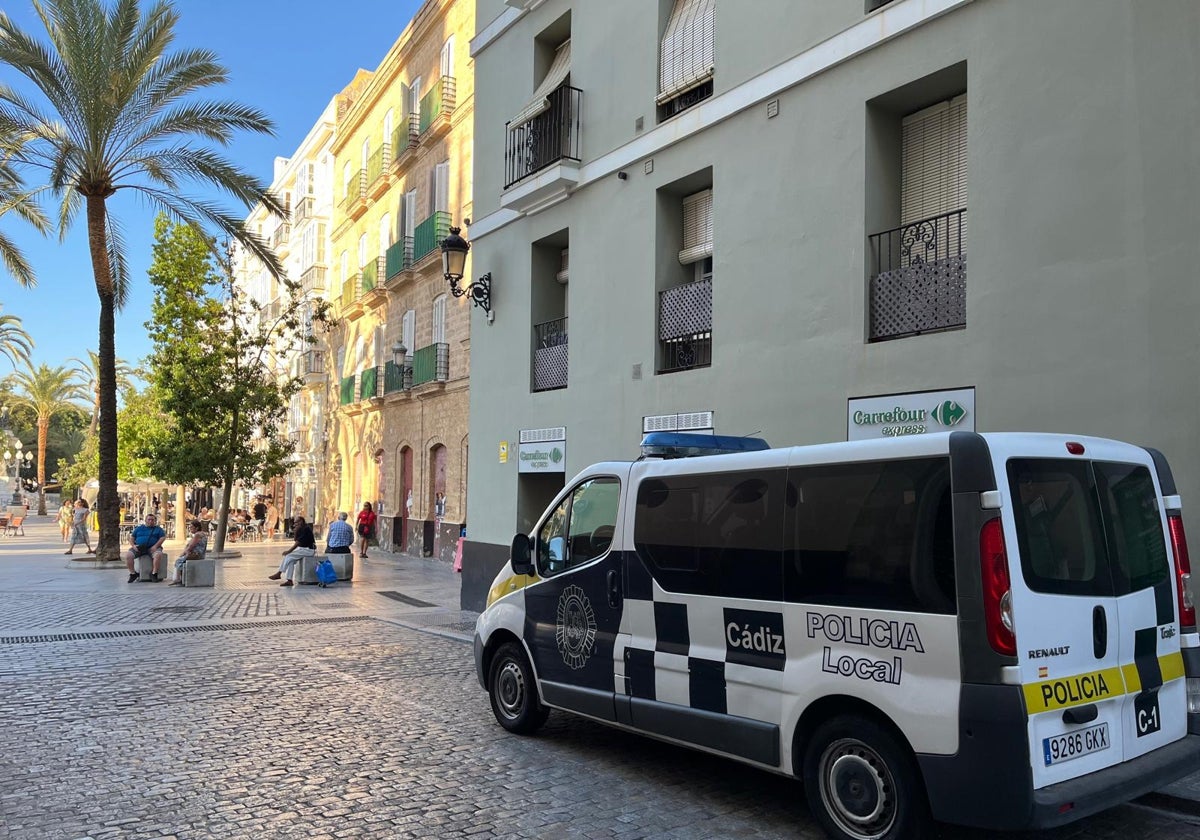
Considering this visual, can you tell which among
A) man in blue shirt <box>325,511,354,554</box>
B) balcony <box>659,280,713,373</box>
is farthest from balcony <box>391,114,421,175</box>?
balcony <box>659,280,713,373</box>

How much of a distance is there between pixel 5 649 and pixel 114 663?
6.38 feet

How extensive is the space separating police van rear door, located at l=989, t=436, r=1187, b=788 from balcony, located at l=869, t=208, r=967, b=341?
3.57 m

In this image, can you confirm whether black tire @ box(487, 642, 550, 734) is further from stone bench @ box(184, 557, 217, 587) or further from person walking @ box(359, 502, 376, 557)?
person walking @ box(359, 502, 376, 557)

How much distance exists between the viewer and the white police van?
13.8ft

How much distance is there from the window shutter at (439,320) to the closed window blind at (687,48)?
14.3m

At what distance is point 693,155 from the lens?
11.2m

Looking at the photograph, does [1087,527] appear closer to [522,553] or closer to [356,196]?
[522,553]

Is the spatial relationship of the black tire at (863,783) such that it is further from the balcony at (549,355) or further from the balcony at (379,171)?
the balcony at (379,171)

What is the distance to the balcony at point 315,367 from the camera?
37566 millimetres

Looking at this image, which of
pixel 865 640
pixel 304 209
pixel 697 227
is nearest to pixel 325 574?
pixel 697 227

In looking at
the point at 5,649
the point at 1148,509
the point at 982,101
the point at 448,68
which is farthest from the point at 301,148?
the point at 1148,509

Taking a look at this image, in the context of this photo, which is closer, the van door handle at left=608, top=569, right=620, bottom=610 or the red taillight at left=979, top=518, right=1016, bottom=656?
the red taillight at left=979, top=518, right=1016, bottom=656

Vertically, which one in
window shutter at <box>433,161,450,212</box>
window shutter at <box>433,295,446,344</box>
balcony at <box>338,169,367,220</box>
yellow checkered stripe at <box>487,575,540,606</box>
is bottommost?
yellow checkered stripe at <box>487,575,540,606</box>

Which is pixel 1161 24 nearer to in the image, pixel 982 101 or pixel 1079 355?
pixel 982 101
